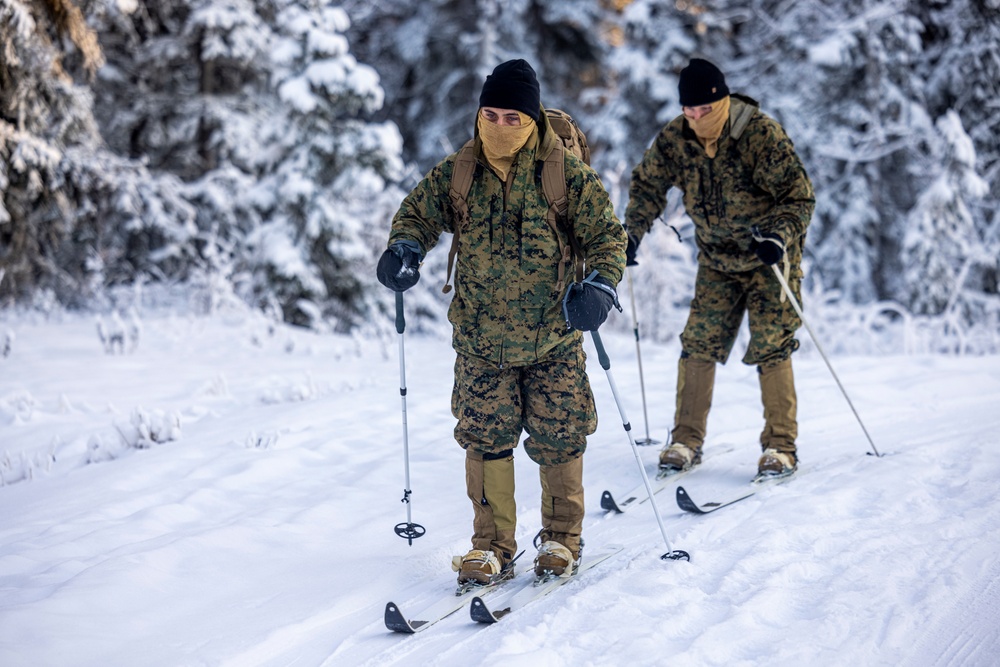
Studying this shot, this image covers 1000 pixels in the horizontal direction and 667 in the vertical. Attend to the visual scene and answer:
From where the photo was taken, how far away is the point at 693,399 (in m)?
4.70

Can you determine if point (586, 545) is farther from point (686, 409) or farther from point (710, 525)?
point (686, 409)

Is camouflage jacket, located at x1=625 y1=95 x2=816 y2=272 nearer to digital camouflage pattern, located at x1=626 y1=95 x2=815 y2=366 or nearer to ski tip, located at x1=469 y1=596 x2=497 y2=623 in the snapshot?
digital camouflage pattern, located at x1=626 y1=95 x2=815 y2=366

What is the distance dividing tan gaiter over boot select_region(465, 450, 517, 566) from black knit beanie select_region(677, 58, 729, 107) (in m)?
2.16

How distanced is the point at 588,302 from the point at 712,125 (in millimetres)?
1866

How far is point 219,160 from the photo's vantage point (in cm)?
1436

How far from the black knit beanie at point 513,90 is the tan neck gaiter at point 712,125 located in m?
1.53

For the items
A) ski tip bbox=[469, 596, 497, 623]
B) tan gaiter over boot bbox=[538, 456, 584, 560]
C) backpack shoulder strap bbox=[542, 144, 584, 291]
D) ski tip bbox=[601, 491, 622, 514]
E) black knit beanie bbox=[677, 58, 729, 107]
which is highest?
black knit beanie bbox=[677, 58, 729, 107]

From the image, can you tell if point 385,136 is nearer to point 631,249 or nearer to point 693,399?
point 631,249

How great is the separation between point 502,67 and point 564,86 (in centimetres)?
1953

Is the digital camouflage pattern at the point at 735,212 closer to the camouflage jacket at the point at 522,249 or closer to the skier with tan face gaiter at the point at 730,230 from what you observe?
the skier with tan face gaiter at the point at 730,230

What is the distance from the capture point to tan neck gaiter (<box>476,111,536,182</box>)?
3.03 metres

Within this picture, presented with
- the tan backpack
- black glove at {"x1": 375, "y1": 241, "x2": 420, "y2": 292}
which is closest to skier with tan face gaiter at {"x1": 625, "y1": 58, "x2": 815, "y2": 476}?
the tan backpack

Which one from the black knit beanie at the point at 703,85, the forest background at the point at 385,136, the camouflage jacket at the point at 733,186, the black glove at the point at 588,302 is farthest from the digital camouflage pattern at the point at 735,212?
the black glove at the point at 588,302

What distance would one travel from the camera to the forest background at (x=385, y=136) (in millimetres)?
9742
